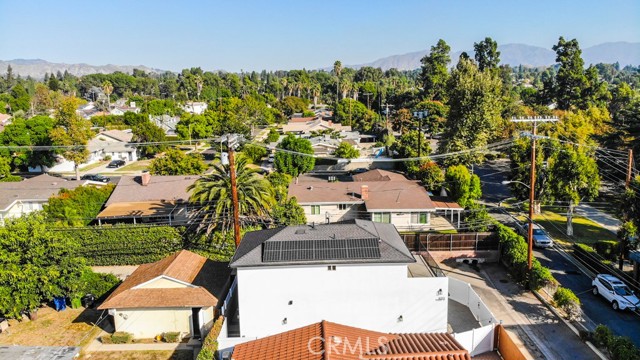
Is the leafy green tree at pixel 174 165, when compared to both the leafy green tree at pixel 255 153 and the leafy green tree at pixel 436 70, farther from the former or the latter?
the leafy green tree at pixel 436 70

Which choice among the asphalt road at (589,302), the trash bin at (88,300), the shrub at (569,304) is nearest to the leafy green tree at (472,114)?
the asphalt road at (589,302)

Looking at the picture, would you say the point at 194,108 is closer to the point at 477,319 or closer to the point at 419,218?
the point at 419,218

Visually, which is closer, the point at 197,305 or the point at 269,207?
the point at 197,305

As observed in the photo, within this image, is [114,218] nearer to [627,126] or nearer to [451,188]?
[451,188]

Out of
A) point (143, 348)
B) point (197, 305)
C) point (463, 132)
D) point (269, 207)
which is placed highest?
point (463, 132)

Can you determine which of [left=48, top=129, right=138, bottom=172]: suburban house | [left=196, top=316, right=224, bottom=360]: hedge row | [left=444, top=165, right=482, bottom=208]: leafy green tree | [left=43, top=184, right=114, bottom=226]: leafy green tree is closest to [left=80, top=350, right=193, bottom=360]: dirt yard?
[left=196, top=316, right=224, bottom=360]: hedge row

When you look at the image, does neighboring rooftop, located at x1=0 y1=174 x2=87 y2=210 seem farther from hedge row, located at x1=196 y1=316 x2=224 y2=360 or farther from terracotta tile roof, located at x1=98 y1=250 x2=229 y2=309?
hedge row, located at x1=196 y1=316 x2=224 y2=360

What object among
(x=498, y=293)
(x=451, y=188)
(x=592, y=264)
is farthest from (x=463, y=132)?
(x=498, y=293)

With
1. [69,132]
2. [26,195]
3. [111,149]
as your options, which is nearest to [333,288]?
[26,195]
